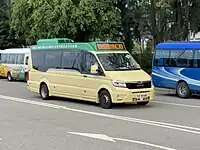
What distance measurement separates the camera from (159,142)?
9430 mm

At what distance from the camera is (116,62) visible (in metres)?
16.3

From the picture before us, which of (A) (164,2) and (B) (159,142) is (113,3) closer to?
(A) (164,2)

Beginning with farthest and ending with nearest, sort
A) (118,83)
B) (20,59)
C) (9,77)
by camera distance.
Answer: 1. (9,77)
2. (20,59)
3. (118,83)

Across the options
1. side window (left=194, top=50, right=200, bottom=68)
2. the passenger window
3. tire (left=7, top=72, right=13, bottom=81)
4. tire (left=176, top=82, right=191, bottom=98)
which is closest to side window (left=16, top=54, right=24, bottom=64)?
the passenger window

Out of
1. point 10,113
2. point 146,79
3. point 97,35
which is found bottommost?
point 10,113

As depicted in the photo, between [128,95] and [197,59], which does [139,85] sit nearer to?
[128,95]

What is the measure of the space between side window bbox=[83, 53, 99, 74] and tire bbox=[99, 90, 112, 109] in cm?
111

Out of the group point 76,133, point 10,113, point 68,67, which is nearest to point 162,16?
point 68,67

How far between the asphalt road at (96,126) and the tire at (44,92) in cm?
104

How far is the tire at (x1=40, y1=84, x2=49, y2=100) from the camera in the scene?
18750 millimetres

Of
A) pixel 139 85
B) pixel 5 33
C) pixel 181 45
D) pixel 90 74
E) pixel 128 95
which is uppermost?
pixel 5 33

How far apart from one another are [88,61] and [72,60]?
0.99 m

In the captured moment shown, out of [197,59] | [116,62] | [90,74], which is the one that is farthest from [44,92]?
[197,59]

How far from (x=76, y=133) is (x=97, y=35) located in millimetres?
22336
